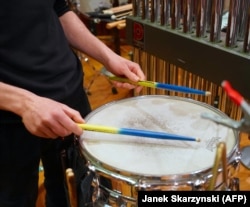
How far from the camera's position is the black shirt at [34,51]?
2.81 ft

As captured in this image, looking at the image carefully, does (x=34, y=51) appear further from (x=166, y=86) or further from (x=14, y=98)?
(x=166, y=86)

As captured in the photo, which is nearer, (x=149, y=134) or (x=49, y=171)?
(x=149, y=134)

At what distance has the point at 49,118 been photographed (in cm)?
73

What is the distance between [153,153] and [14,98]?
1.10 feet

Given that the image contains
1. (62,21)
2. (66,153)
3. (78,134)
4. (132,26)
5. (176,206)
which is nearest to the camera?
(176,206)

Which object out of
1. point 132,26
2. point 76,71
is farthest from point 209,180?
point 132,26

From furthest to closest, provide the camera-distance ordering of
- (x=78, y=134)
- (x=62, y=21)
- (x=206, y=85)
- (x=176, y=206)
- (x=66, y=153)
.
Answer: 1. (x=206, y=85)
2. (x=62, y=21)
3. (x=66, y=153)
4. (x=78, y=134)
5. (x=176, y=206)

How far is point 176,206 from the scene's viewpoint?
656 mm

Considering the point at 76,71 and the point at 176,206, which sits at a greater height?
the point at 76,71

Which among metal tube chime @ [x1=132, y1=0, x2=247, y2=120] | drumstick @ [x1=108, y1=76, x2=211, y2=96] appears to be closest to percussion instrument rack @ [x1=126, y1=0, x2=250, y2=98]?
metal tube chime @ [x1=132, y1=0, x2=247, y2=120]

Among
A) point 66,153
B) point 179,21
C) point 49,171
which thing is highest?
point 179,21

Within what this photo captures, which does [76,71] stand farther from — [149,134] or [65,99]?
[149,134]

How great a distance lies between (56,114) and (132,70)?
1.08ft

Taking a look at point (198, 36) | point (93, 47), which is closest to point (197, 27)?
point (198, 36)
